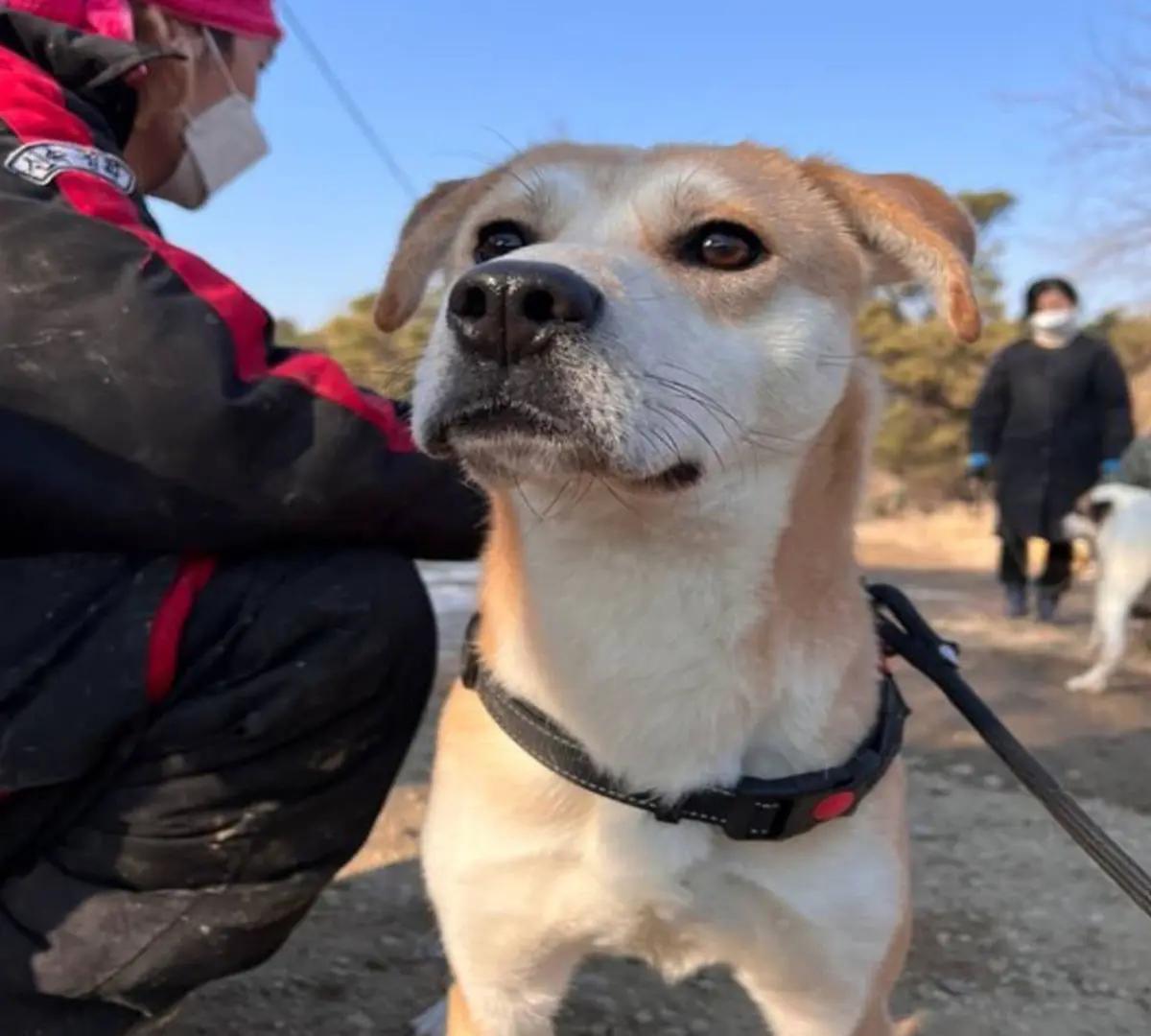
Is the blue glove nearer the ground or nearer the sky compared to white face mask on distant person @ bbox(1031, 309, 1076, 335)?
nearer the ground

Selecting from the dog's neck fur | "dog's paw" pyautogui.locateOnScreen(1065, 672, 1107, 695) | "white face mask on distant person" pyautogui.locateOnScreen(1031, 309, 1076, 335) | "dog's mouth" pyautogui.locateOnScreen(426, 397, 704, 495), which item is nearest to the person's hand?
"white face mask on distant person" pyautogui.locateOnScreen(1031, 309, 1076, 335)

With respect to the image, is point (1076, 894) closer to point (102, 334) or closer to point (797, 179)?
point (797, 179)

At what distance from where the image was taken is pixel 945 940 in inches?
125

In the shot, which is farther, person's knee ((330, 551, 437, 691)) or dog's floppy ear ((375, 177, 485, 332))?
dog's floppy ear ((375, 177, 485, 332))

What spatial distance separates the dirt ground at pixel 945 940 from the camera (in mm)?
2754

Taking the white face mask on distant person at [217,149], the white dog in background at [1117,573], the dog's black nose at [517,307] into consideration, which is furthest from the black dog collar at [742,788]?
the white dog in background at [1117,573]

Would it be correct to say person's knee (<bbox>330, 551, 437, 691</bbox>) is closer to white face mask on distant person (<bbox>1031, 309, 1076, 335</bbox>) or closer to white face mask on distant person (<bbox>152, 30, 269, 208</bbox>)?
white face mask on distant person (<bbox>152, 30, 269, 208</bbox>)

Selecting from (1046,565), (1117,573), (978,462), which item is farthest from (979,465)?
(1117,573)

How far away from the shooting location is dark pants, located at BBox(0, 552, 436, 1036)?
6.82 feet

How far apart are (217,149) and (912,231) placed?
160 centimetres

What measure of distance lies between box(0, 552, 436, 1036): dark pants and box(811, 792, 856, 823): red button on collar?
79 centimetres

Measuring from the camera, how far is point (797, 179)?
7.25 feet

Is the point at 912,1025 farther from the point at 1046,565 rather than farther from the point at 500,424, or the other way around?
the point at 1046,565

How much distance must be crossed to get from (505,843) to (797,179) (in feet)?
4.12
